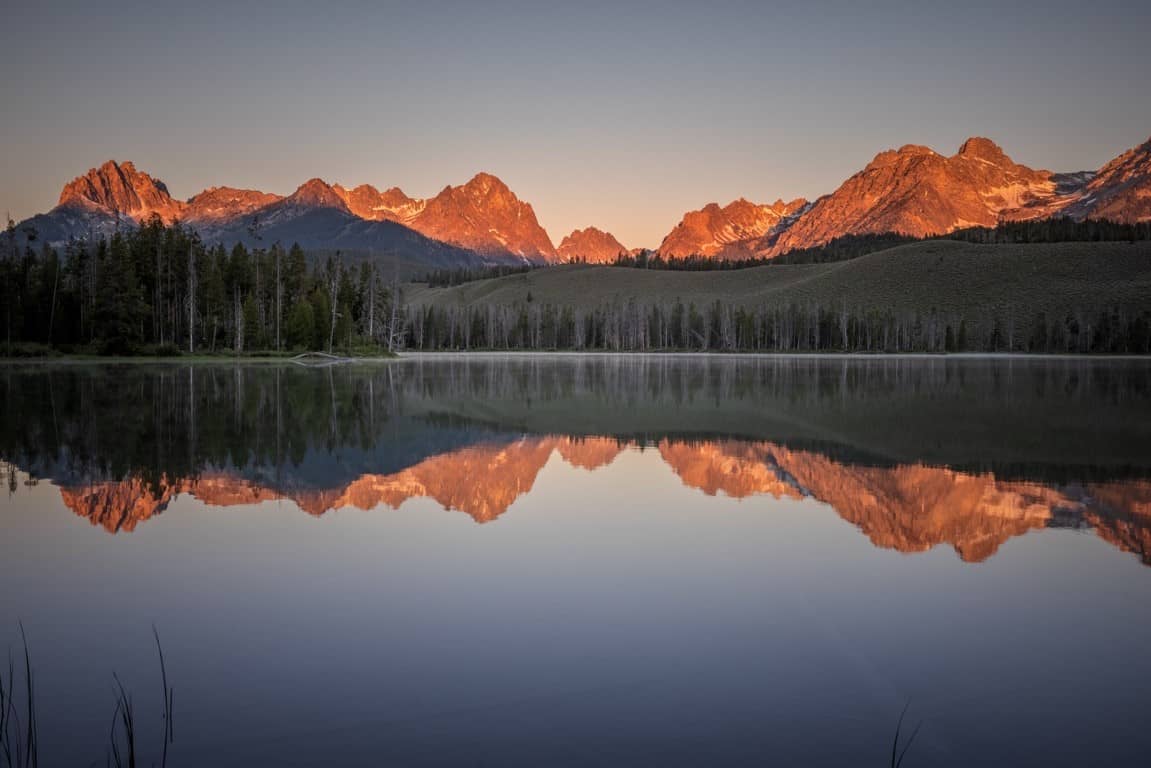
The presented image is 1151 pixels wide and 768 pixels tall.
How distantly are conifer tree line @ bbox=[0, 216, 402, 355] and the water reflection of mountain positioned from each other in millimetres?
36398

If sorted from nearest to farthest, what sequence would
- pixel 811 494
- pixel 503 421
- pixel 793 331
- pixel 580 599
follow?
pixel 580 599
pixel 811 494
pixel 503 421
pixel 793 331

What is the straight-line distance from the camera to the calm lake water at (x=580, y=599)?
6453mm

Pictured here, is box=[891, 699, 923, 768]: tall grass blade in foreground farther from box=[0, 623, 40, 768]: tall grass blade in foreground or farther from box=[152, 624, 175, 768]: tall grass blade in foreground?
A: box=[0, 623, 40, 768]: tall grass blade in foreground

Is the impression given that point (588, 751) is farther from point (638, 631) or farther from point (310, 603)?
point (310, 603)

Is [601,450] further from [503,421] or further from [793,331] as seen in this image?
[793,331]

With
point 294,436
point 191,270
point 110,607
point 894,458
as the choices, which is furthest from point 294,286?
point 110,607

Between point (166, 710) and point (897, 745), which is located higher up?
point (166, 710)

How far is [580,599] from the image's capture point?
9594 mm

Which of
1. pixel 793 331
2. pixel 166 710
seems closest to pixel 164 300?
pixel 166 710

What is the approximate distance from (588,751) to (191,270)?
8409cm

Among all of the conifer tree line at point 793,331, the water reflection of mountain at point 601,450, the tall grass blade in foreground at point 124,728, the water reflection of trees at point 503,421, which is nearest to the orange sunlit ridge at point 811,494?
the water reflection of mountain at point 601,450

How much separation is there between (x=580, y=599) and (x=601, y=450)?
13.0 meters

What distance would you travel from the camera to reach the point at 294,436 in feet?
76.4

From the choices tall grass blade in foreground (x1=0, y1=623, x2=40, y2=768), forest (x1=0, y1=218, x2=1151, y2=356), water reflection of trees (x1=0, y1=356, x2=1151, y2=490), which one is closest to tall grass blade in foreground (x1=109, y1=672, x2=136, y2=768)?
tall grass blade in foreground (x1=0, y1=623, x2=40, y2=768)
